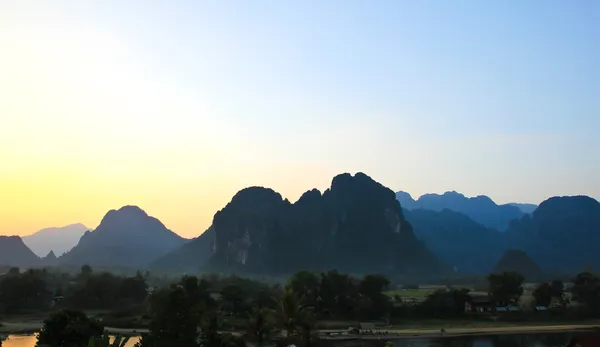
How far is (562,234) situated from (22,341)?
159214 millimetres

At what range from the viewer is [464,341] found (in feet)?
131

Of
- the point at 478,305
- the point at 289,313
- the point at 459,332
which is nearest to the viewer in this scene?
the point at 289,313

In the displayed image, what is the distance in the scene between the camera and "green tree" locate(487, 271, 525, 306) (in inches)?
2188

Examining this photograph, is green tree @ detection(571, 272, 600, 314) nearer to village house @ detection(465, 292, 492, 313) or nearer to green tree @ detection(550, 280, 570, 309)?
green tree @ detection(550, 280, 570, 309)

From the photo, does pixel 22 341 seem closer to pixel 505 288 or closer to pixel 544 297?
pixel 505 288

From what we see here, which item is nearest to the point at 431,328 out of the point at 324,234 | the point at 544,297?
the point at 544,297

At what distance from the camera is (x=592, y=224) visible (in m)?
167

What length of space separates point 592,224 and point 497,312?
132342 mm

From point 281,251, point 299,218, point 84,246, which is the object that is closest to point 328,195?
point 299,218

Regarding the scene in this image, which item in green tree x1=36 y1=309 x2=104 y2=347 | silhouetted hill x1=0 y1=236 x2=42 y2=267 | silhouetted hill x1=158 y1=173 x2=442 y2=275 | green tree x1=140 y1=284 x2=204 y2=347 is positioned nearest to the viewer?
green tree x1=140 y1=284 x2=204 y2=347

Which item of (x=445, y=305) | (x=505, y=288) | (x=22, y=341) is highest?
(x=505, y=288)

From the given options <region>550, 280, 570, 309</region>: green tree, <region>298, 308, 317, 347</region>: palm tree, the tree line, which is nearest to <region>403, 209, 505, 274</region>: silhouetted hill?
<region>550, 280, 570, 309</region>: green tree

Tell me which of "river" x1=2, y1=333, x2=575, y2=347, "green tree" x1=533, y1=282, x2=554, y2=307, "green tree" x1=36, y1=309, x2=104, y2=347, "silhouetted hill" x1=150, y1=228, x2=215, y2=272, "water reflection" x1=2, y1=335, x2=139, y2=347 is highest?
"silhouetted hill" x1=150, y1=228, x2=215, y2=272

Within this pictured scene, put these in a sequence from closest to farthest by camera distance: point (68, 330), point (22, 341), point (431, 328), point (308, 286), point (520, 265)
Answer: point (68, 330)
point (22, 341)
point (431, 328)
point (308, 286)
point (520, 265)
